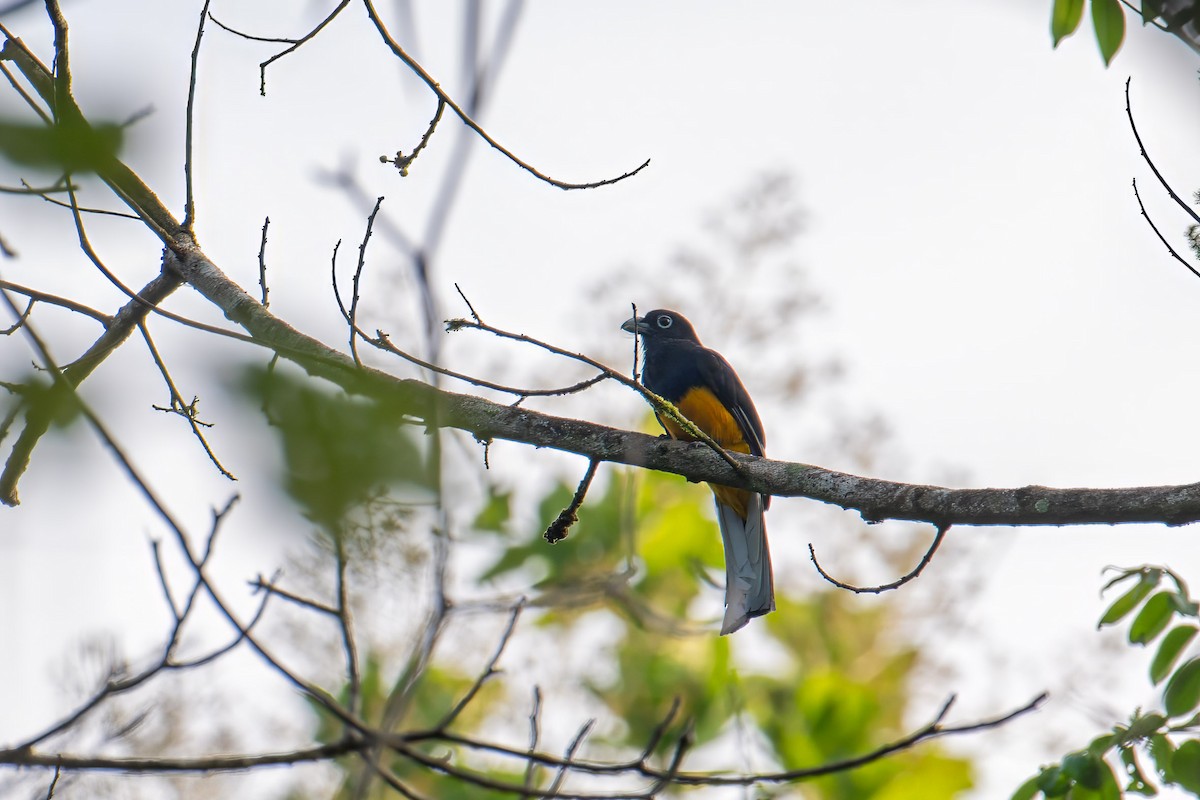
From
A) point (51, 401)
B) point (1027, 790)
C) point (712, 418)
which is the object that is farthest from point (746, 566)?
point (51, 401)

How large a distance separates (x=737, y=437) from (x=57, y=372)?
493cm

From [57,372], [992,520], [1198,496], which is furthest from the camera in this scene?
[992,520]

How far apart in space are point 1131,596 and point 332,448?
252 centimetres

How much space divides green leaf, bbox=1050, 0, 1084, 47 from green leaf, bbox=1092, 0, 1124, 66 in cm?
6

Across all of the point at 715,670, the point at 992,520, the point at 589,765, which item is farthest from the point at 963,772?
the point at 589,765

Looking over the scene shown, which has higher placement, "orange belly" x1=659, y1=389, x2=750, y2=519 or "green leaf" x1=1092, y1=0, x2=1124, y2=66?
"orange belly" x1=659, y1=389, x2=750, y2=519

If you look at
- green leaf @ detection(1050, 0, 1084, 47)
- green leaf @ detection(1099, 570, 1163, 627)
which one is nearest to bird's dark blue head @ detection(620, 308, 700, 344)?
green leaf @ detection(1099, 570, 1163, 627)

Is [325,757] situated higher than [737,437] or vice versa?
[737,437]

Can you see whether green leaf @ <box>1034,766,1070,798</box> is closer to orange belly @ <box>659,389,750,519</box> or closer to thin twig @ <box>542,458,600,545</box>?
thin twig @ <box>542,458,600,545</box>

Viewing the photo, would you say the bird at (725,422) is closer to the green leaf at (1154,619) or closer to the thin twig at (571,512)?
the thin twig at (571,512)

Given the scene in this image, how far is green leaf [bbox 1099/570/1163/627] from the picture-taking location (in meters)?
2.92

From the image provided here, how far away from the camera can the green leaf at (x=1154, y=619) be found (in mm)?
2863

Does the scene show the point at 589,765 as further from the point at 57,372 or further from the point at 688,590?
the point at 688,590

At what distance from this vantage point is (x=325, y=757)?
1.86 metres
